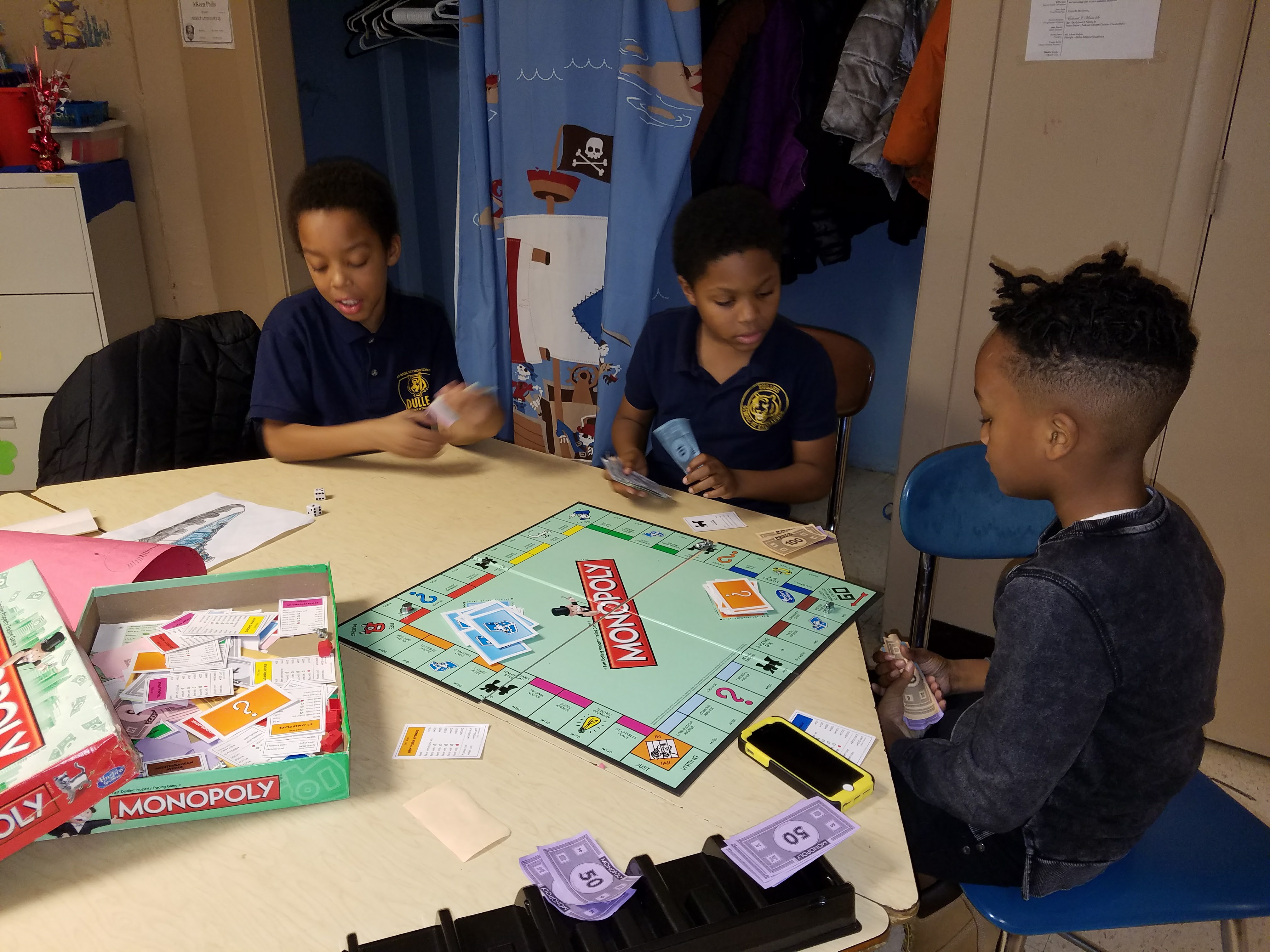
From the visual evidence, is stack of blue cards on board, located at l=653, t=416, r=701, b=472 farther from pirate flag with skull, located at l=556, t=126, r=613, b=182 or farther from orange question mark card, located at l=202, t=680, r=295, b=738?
pirate flag with skull, located at l=556, t=126, r=613, b=182

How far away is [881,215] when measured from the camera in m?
2.62

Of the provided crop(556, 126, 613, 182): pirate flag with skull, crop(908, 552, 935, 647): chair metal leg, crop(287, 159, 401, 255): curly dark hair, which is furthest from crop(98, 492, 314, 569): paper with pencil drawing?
crop(556, 126, 613, 182): pirate flag with skull

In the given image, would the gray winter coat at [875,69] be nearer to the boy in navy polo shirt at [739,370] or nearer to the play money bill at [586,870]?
the boy in navy polo shirt at [739,370]

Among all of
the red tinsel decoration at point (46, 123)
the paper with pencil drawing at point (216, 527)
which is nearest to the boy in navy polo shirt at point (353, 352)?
the paper with pencil drawing at point (216, 527)

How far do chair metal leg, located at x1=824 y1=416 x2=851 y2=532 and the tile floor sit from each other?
0.77ft

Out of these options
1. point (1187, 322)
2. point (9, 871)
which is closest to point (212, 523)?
point (9, 871)

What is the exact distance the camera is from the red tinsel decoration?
2828 mm

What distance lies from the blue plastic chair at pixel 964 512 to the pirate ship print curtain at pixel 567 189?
1.18m

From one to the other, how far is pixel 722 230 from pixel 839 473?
0.73 metres

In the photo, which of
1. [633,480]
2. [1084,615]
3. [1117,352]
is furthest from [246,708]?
[1117,352]

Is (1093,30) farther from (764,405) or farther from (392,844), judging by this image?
→ (392,844)

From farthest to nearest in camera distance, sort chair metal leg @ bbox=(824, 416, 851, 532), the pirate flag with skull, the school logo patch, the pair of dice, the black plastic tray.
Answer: the pirate flag with skull, chair metal leg @ bbox=(824, 416, 851, 532), the school logo patch, the pair of dice, the black plastic tray

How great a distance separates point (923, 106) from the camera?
2209mm

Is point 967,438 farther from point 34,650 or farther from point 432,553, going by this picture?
point 34,650
